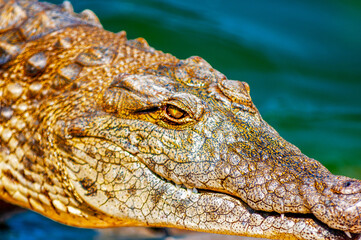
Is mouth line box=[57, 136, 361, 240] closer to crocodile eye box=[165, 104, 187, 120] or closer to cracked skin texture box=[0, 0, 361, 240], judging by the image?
cracked skin texture box=[0, 0, 361, 240]

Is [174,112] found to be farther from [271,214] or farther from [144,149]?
[271,214]

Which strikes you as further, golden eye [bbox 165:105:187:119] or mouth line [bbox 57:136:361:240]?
golden eye [bbox 165:105:187:119]

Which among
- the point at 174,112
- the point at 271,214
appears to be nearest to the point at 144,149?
the point at 174,112

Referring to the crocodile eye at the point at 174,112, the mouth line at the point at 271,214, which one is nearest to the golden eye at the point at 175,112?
the crocodile eye at the point at 174,112

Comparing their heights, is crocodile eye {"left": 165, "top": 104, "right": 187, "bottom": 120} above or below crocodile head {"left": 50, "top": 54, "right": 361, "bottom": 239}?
above

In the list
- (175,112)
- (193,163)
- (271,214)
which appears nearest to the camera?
(271,214)

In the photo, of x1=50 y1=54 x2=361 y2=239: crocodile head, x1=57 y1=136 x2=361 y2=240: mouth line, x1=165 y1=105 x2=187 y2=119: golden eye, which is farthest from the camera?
x1=165 y1=105 x2=187 y2=119: golden eye

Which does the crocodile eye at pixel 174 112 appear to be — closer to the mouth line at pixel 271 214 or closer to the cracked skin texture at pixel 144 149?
the cracked skin texture at pixel 144 149

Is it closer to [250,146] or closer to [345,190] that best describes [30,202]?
[250,146]

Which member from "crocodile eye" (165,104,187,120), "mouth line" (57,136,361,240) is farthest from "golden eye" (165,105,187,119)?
"mouth line" (57,136,361,240)
